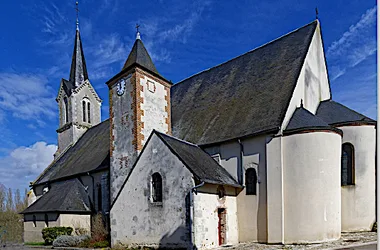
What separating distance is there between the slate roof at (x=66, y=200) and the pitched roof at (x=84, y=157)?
1.14 metres

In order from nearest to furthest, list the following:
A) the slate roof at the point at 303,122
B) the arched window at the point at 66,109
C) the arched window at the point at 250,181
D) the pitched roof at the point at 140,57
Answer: the slate roof at the point at 303,122
the arched window at the point at 250,181
the pitched roof at the point at 140,57
the arched window at the point at 66,109

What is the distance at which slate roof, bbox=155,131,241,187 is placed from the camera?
13112mm

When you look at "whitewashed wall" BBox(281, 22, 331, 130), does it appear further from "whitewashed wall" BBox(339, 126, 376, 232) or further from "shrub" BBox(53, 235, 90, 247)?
"shrub" BBox(53, 235, 90, 247)

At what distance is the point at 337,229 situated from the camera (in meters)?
13.8

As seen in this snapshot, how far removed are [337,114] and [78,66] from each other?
27.2 m

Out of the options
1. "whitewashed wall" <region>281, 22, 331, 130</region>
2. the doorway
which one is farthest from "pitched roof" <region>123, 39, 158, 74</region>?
the doorway

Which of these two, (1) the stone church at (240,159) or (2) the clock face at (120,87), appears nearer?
(1) the stone church at (240,159)

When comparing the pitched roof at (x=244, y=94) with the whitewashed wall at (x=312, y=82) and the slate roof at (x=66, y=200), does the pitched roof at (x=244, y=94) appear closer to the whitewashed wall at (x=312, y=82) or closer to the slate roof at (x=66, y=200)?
the whitewashed wall at (x=312, y=82)

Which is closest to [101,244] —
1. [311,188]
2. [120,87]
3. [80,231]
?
[80,231]

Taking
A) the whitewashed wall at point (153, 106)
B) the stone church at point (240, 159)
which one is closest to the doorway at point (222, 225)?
the stone church at point (240, 159)

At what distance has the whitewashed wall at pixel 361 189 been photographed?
15273mm

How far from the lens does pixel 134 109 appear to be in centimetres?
1631

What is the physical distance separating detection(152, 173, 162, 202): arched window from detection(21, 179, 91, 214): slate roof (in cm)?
895

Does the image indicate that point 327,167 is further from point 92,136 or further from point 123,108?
point 92,136
